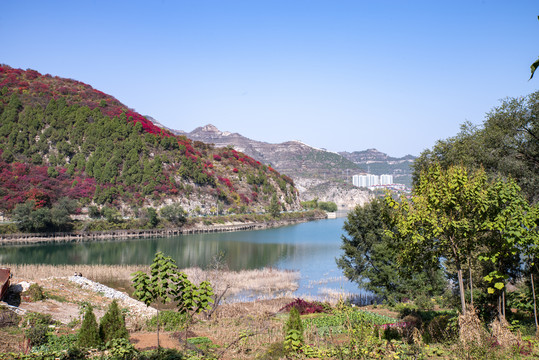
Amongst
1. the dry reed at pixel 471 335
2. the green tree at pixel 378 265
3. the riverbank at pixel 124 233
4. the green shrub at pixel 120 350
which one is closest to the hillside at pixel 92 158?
the riverbank at pixel 124 233

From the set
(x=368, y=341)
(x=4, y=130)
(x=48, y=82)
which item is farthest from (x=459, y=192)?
(x=48, y=82)

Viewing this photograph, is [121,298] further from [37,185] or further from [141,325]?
[37,185]

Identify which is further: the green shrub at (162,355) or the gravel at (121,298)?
the gravel at (121,298)

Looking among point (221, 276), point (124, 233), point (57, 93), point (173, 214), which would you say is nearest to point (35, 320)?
point (221, 276)

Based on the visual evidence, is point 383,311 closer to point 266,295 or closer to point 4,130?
point 266,295

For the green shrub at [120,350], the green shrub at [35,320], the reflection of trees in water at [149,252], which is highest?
the green shrub at [120,350]

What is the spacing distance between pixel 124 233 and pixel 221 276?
5172 centimetres

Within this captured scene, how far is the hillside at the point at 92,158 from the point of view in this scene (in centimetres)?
9388

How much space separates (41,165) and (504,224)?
360 feet

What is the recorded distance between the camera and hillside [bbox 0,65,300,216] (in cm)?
9388

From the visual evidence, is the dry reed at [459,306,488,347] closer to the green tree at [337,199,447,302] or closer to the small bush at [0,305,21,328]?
the green tree at [337,199,447,302]

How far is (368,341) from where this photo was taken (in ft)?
32.2

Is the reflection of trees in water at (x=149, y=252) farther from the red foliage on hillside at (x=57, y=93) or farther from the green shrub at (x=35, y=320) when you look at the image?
the red foliage on hillside at (x=57, y=93)

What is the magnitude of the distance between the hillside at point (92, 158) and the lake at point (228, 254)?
22753mm
